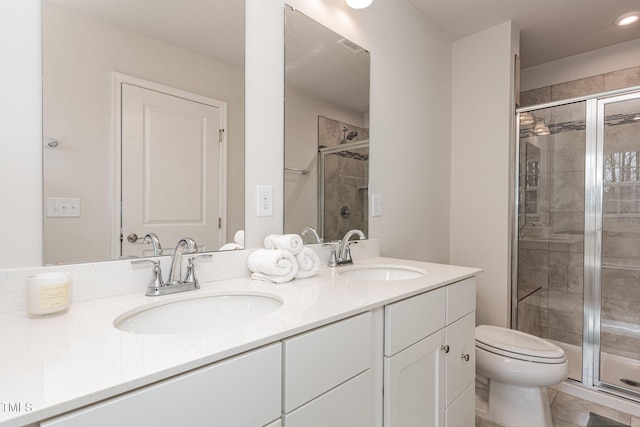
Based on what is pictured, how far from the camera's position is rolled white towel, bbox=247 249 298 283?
1.10 m

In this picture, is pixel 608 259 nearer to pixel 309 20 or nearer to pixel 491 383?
pixel 491 383

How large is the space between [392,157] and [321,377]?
1.42 metres

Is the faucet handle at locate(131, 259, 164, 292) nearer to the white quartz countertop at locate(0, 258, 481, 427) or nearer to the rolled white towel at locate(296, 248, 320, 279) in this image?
the white quartz countertop at locate(0, 258, 481, 427)

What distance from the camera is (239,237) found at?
3.94 ft

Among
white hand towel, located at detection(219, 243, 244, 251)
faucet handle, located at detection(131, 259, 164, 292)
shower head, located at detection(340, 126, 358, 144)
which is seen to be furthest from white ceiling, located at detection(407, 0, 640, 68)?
faucet handle, located at detection(131, 259, 164, 292)

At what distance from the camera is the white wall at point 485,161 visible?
2184 mm

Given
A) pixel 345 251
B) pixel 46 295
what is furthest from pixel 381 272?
pixel 46 295

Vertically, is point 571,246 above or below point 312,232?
below

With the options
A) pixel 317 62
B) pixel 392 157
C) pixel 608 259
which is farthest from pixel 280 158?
pixel 608 259

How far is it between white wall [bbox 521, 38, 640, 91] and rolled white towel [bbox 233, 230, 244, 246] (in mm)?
3030

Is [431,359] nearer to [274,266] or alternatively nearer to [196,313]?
[274,266]

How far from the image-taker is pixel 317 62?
1.52 meters

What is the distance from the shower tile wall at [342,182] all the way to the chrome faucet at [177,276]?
0.69 m

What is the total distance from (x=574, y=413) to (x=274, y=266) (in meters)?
1.93
